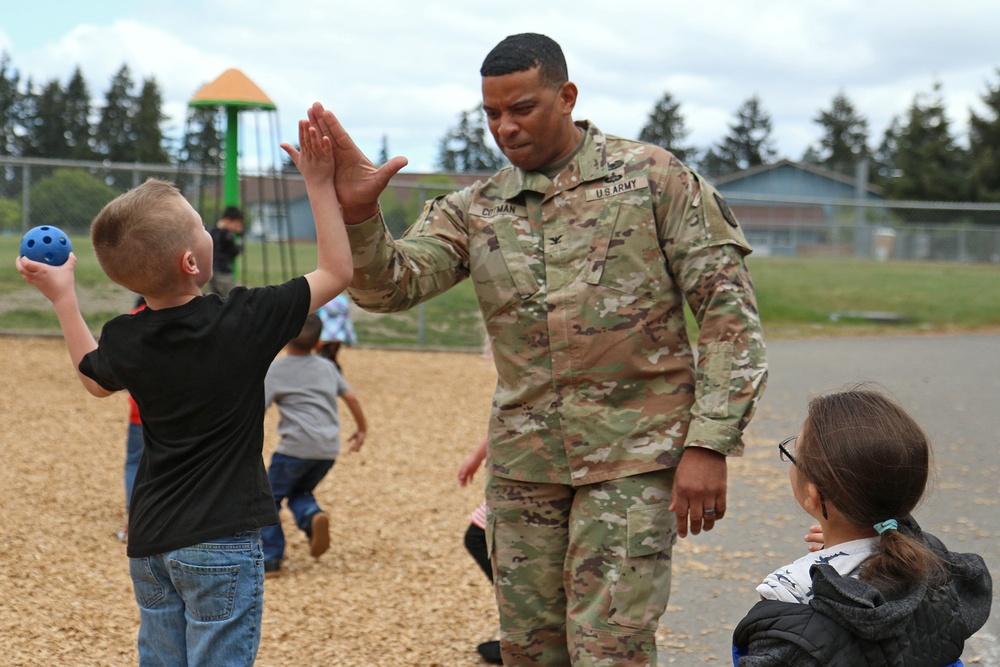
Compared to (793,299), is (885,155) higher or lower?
higher

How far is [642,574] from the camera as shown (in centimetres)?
298

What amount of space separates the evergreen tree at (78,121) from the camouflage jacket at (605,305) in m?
18.8

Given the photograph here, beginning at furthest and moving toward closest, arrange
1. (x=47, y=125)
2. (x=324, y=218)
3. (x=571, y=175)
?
(x=47, y=125)
(x=571, y=175)
(x=324, y=218)

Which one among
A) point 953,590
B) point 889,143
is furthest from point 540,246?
point 889,143

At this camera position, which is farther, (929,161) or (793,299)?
(929,161)

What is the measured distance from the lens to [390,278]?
9.94ft

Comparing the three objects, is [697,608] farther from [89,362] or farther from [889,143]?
[889,143]

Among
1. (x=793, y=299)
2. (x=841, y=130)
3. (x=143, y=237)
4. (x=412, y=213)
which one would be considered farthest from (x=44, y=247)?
(x=841, y=130)

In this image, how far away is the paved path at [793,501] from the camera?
4.74 meters

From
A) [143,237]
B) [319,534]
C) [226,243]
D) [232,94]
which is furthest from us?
[226,243]

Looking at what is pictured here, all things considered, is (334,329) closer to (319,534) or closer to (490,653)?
(319,534)

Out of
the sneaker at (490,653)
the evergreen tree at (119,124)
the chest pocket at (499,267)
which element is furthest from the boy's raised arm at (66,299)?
the evergreen tree at (119,124)

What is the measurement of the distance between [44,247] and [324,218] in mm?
732

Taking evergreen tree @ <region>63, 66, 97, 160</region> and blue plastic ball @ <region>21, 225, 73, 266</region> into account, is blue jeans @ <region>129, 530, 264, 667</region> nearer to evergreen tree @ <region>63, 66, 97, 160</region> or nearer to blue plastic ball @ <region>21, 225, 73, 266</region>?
blue plastic ball @ <region>21, 225, 73, 266</region>
